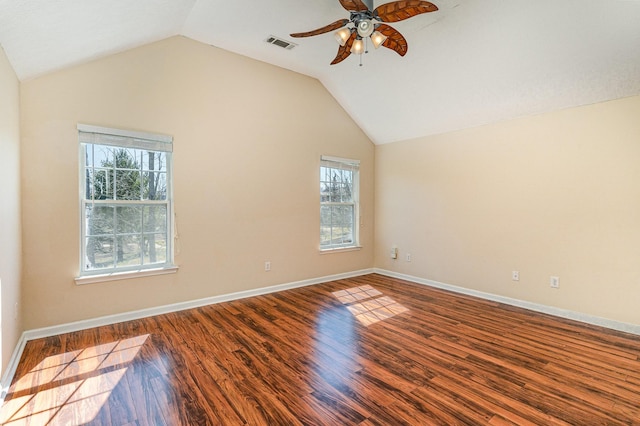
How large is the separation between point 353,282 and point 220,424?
348cm

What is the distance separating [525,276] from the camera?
3.96 meters

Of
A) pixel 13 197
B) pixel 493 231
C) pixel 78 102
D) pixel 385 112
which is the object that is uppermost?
pixel 385 112

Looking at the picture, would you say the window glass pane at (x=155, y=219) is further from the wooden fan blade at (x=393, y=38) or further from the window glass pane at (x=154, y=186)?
the wooden fan blade at (x=393, y=38)

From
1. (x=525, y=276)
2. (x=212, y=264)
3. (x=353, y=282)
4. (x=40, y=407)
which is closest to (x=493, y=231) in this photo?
(x=525, y=276)

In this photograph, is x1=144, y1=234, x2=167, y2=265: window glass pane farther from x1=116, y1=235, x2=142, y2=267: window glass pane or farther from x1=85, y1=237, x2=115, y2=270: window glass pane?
x1=85, y1=237, x2=115, y2=270: window glass pane

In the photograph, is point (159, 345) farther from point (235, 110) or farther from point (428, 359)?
point (235, 110)

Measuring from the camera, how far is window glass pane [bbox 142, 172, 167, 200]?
142 inches

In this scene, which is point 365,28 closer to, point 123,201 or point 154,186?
point 154,186

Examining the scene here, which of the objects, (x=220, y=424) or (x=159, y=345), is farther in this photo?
(x=159, y=345)

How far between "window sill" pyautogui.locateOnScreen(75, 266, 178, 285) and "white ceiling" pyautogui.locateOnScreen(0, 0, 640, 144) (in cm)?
194

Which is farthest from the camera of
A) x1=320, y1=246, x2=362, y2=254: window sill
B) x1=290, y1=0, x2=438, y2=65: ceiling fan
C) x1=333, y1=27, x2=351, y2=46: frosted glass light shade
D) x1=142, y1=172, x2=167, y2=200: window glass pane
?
x1=320, y1=246, x2=362, y2=254: window sill

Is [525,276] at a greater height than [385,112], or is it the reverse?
[385,112]

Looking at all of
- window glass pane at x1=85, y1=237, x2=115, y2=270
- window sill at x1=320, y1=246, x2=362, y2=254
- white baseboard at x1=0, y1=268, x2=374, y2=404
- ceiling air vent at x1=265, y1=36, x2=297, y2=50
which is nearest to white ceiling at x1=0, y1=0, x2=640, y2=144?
ceiling air vent at x1=265, y1=36, x2=297, y2=50

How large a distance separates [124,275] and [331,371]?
247 cm
